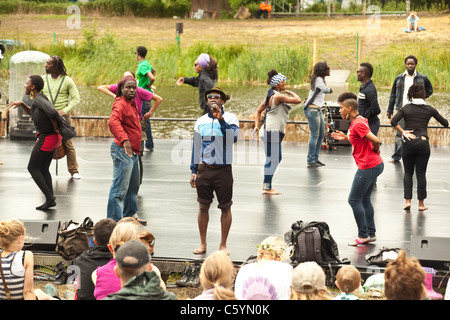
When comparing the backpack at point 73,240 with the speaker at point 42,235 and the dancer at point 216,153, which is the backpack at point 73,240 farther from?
the dancer at point 216,153

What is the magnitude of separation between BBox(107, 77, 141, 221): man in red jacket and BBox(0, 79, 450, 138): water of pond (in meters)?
10.8

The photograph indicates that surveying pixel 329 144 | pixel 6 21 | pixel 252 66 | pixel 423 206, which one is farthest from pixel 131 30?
pixel 423 206

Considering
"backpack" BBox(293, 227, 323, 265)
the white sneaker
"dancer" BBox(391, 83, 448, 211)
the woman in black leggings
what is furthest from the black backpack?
the white sneaker

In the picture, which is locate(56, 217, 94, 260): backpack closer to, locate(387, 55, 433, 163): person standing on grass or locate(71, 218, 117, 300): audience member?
locate(71, 218, 117, 300): audience member

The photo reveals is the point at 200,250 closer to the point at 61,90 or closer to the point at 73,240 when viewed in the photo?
the point at 73,240

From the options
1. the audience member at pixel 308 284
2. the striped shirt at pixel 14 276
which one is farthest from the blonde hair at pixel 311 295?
the striped shirt at pixel 14 276

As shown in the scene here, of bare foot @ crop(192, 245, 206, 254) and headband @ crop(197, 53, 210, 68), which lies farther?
headband @ crop(197, 53, 210, 68)

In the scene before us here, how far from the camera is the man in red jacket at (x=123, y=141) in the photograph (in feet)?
25.0

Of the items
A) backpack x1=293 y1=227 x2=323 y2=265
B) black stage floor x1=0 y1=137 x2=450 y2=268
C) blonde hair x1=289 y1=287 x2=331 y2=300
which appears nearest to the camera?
blonde hair x1=289 y1=287 x2=331 y2=300

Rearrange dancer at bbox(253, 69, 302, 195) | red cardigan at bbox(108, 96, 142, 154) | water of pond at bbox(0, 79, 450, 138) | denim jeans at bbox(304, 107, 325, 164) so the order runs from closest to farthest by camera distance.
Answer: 1. red cardigan at bbox(108, 96, 142, 154)
2. dancer at bbox(253, 69, 302, 195)
3. denim jeans at bbox(304, 107, 325, 164)
4. water of pond at bbox(0, 79, 450, 138)

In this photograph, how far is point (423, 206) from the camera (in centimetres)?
898

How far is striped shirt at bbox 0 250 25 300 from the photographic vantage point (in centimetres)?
520

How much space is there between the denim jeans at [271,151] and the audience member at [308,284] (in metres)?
5.01

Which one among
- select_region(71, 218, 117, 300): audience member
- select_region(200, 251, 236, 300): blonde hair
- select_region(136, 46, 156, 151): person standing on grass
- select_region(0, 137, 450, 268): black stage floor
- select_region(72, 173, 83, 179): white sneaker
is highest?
select_region(136, 46, 156, 151): person standing on grass
